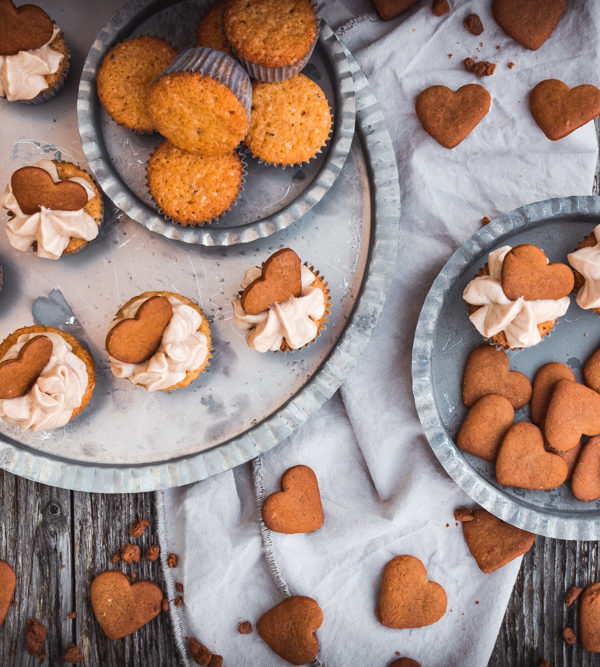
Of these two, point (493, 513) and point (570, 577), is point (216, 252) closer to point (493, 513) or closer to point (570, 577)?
point (493, 513)

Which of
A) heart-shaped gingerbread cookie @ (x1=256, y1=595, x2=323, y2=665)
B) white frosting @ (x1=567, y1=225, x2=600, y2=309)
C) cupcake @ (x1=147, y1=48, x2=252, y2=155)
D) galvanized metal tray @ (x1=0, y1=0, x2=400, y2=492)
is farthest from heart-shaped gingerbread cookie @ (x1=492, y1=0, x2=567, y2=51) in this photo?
heart-shaped gingerbread cookie @ (x1=256, y1=595, x2=323, y2=665)

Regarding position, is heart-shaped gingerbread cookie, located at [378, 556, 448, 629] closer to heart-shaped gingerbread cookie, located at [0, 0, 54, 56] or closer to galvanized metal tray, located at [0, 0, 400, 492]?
galvanized metal tray, located at [0, 0, 400, 492]

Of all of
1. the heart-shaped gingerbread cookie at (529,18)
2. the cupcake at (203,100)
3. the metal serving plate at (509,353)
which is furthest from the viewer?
the heart-shaped gingerbread cookie at (529,18)

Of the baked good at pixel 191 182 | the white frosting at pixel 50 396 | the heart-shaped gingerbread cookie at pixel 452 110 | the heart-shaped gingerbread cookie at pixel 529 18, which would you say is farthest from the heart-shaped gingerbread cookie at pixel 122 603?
the heart-shaped gingerbread cookie at pixel 529 18

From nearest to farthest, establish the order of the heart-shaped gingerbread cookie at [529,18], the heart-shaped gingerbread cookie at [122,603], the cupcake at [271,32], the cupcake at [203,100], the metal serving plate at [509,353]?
the cupcake at [203,100]
the cupcake at [271,32]
the metal serving plate at [509,353]
the heart-shaped gingerbread cookie at [529,18]
the heart-shaped gingerbread cookie at [122,603]

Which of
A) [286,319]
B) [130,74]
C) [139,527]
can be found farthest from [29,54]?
[139,527]

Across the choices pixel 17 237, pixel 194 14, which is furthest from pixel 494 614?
pixel 194 14

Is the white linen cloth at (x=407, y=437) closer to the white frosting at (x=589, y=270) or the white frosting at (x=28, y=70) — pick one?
the white frosting at (x=589, y=270)
